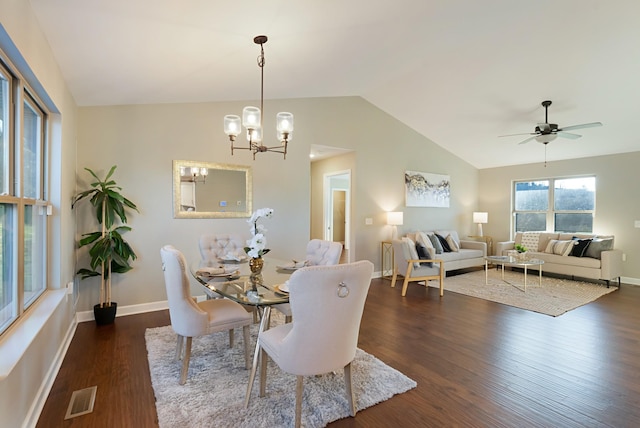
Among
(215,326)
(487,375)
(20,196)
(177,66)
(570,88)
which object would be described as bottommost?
(487,375)

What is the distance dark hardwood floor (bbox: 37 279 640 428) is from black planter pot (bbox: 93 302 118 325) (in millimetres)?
100

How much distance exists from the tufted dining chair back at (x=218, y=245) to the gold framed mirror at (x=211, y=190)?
2.43ft

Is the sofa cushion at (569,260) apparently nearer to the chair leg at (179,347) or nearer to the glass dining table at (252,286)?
the glass dining table at (252,286)

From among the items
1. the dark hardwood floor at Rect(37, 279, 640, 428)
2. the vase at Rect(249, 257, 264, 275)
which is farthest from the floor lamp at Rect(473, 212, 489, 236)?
the vase at Rect(249, 257, 264, 275)

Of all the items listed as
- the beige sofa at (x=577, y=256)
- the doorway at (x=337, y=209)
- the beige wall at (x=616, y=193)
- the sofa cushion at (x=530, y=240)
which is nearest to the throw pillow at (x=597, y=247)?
the beige sofa at (x=577, y=256)

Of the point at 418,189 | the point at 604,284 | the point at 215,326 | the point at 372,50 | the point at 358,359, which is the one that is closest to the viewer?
the point at 215,326

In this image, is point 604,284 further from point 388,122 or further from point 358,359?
point 358,359

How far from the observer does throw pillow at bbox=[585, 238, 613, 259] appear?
537 centimetres

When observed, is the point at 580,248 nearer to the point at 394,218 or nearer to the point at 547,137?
the point at 547,137

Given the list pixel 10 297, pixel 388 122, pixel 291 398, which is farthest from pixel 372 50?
pixel 10 297

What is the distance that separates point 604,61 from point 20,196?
584cm

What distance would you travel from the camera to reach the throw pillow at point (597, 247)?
17.6ft

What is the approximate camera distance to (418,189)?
6590 millimetres

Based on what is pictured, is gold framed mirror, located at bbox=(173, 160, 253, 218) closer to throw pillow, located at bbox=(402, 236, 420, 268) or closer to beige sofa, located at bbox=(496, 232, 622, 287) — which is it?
throw pillow, located at bbox=(402, 236, 420, 268)
